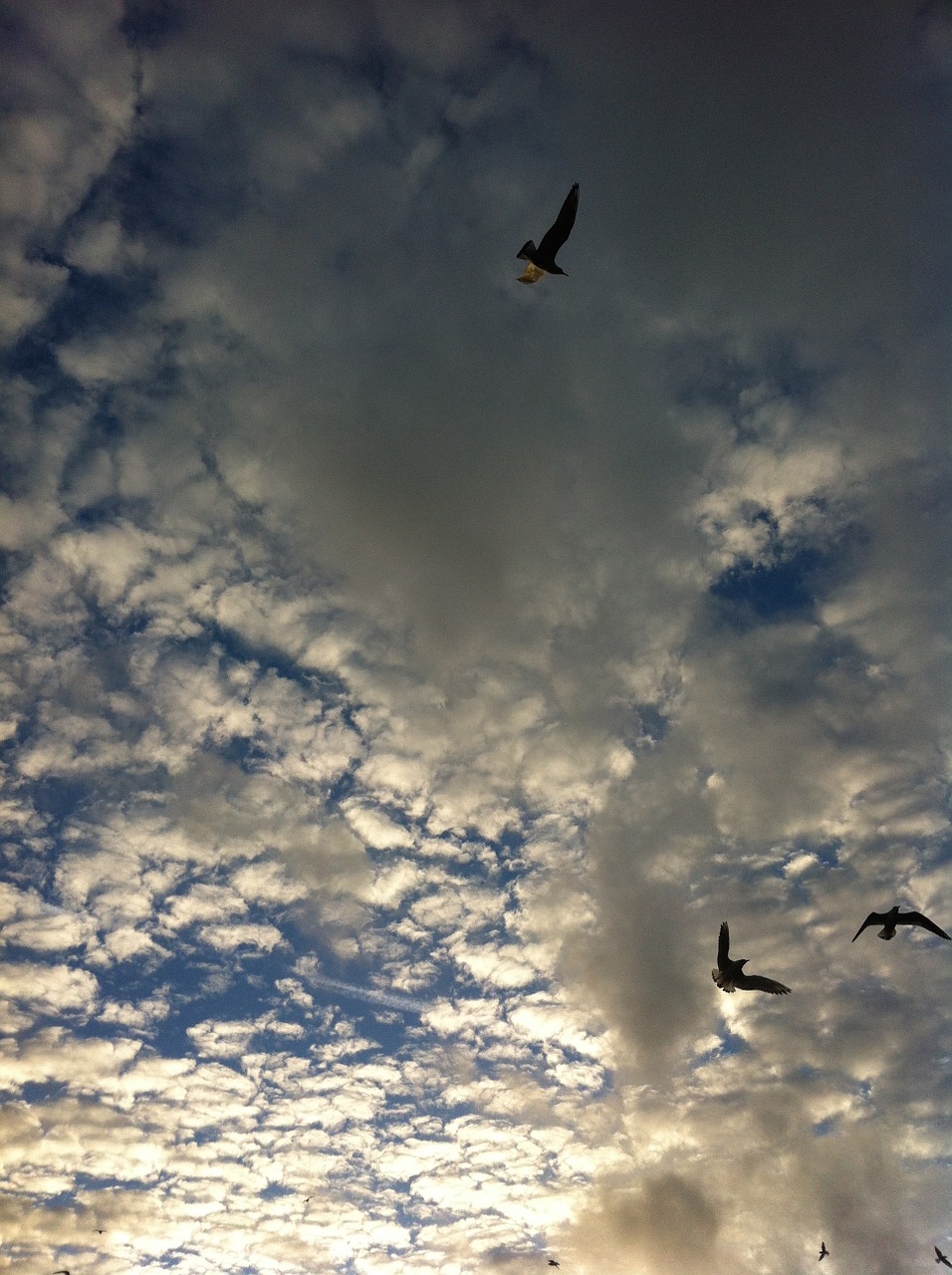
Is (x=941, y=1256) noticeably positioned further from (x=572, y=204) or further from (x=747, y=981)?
(x=572, y=204)

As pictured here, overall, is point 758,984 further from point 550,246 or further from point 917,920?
point 550,246

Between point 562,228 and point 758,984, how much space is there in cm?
3842

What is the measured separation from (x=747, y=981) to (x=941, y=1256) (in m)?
50.6

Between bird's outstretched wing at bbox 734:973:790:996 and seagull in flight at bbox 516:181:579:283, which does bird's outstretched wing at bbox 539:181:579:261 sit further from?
bird's outstretched wing at bbox 734:973:790:996

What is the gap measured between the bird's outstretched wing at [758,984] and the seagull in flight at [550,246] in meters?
36.9

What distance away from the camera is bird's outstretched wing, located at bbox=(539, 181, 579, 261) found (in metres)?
26.6

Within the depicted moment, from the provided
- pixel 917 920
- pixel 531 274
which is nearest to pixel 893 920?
pixel 917 920

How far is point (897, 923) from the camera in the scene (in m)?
39.0

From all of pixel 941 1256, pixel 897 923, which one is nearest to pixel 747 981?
pixel 897 923

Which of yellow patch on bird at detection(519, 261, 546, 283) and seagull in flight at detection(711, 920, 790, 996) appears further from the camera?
seagull in flight at detection(711, 920, 790, 996)

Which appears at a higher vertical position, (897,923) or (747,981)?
(897,923)

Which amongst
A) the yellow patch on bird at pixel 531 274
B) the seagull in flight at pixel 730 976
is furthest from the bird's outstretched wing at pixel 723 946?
the yellow patch on bird at pixel 531 274

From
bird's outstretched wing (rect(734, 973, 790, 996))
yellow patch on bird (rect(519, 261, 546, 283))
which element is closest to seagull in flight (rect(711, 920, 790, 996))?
bird's outstretched wing (rect(734, 973, 790, 996))

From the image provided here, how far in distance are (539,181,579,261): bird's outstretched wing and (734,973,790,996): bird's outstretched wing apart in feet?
123
